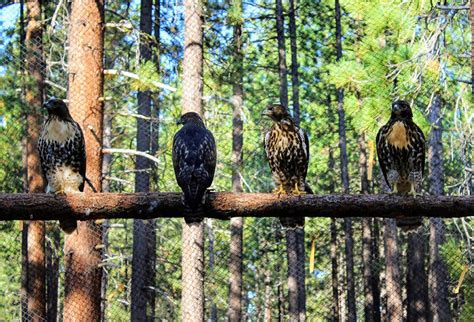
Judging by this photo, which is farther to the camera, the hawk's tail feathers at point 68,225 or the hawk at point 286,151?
the hawk at point 286,151

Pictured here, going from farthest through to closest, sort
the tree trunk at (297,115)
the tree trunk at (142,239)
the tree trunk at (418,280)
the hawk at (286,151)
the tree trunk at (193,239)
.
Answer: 1. the tree trunk at (418,280)
2. the tree trunk at (297,115)
3. the tree trunk at (142,239)
4. the tree trunk at (193,239)
5. the hawk at (286,151)

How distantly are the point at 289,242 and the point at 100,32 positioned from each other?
9532 mm

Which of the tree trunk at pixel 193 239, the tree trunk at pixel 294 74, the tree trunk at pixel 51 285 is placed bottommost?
the tree trunk at pixel 51 285

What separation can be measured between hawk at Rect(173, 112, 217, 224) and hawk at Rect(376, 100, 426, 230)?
5.11 ft

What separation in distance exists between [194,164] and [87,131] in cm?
196

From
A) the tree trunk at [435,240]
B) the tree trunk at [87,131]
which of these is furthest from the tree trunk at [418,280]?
the tree trunk at [87,131]

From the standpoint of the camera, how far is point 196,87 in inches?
383

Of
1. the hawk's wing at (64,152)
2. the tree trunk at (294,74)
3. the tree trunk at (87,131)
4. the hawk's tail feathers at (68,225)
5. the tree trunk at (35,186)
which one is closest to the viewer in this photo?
the hawk's tail feathers at (68,225)

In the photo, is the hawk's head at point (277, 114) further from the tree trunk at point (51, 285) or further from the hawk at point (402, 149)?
the tree trunk at point (51, 285)

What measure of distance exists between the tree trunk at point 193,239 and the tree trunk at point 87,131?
2250 millimetres

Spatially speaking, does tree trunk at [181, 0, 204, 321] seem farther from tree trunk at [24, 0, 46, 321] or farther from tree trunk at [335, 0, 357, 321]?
tree trunk at [335, 0, 357, 321]

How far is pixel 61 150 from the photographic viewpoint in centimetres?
645

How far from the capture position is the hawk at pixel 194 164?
5348mm

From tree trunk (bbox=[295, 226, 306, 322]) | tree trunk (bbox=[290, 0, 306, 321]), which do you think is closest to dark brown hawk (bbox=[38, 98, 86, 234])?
tree trunk (bbox=[295, 226, 306, 322])
